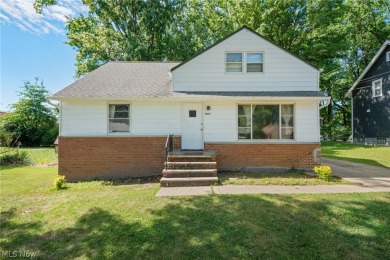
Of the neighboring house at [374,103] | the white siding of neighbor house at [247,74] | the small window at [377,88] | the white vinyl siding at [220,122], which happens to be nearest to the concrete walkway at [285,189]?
the white vinyl siding at [220,122]

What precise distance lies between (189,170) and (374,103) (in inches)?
873

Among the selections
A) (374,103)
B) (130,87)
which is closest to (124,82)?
(130,87)

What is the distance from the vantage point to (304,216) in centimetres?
502

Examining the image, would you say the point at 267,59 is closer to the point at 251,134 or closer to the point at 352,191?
the point at 251,134

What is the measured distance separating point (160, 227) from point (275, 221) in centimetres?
239

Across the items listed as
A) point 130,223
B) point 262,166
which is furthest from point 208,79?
point 130,223

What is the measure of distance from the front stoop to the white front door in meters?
0.98

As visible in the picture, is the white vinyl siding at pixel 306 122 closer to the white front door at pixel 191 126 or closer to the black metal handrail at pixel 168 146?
the white front door at pixel 191 126

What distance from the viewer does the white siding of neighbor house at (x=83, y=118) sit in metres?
9.78

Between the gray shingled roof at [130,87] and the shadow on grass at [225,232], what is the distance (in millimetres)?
5100

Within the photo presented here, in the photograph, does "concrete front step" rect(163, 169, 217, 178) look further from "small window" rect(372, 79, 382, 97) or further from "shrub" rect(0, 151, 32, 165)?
"small window" rect(372, 79, 382, 97)

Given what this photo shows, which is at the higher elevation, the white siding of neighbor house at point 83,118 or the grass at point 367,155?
the white siding of neighbor house at point 83,118

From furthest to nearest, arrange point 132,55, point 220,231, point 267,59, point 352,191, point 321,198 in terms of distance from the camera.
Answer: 1. point 132,55
2. point 267,59
3. point 352,191
4. point 321,198
5. point 220,231

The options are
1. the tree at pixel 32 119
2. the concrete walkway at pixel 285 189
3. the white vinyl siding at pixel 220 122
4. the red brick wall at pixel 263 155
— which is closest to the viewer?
the concrete walkway at pixel 285 189
